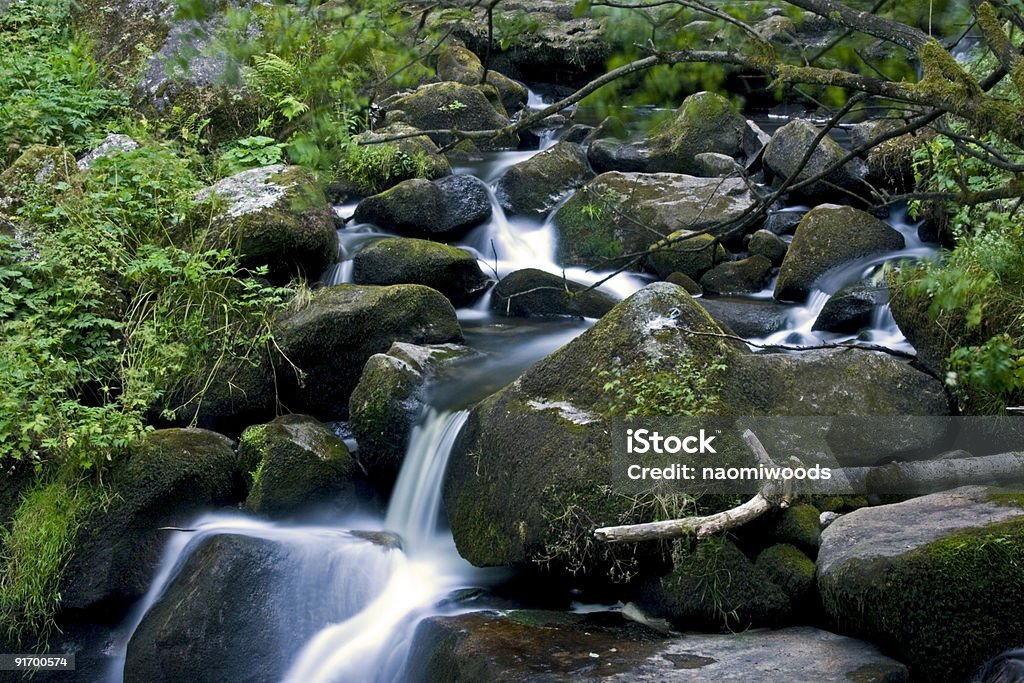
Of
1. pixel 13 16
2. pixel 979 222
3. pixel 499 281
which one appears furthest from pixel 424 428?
pixel 13 16

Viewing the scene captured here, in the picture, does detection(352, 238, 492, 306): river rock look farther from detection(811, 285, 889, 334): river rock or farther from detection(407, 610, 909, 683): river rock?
detection(407, 610, 909, 683): river rock

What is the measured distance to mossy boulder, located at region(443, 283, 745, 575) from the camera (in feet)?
15.4

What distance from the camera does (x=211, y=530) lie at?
573 centimetres

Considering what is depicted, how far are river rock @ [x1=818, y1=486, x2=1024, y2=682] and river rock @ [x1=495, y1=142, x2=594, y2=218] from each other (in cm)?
680

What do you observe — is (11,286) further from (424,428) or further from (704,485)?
(704,485)

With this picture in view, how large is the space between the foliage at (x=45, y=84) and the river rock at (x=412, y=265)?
334cm

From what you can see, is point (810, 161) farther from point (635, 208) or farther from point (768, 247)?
point (635, 208)

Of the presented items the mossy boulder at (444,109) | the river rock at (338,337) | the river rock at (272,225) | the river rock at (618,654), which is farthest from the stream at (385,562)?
the mossy boulder at (444,109)

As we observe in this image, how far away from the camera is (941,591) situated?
3830mm

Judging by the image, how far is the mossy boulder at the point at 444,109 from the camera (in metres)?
12.4

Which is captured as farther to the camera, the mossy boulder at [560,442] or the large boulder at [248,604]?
the large boulder at [248,604]

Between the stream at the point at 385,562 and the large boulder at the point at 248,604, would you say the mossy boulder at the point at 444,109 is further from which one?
the large boulder at the point at 248,604

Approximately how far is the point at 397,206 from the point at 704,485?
5503 mm
